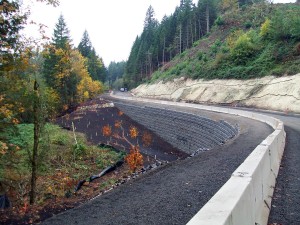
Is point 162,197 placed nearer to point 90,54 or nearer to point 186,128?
point 186,128

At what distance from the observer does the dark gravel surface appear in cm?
682

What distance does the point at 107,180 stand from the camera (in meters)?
16.0

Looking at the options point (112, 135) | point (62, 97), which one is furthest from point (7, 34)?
point (62, 97)

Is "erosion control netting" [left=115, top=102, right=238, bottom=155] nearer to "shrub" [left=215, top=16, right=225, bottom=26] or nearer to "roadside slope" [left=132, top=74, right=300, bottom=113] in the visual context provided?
"roadside slope" [left=132, top=74, right=300, bottom=113]

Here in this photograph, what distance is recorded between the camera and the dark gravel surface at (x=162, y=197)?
6820mm

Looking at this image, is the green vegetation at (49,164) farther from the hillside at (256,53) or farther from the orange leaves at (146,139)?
the hillside at (256,53)

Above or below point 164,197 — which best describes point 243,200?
above

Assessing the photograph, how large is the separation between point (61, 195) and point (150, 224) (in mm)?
7534

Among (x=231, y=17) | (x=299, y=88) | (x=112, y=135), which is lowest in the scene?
(x=112, y=135)

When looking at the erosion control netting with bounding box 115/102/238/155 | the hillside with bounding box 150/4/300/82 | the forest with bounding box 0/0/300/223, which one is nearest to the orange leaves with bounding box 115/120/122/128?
the erosion control netting with bounding box 115/102/238/155

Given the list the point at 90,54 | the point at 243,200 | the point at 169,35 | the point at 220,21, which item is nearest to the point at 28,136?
the point at 243,200

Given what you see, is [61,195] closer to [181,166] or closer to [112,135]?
[181,166]

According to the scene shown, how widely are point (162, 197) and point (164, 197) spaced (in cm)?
6

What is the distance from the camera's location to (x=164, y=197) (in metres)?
7.87
